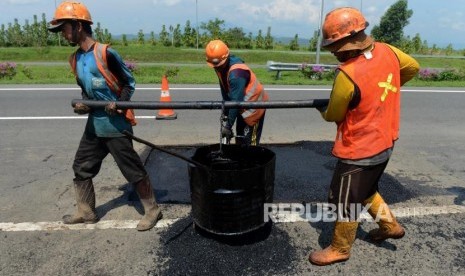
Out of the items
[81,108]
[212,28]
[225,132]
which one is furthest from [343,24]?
[212,28]

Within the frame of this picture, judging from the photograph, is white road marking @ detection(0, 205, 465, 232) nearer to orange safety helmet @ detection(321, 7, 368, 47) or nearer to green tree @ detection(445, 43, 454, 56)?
orange safety helmet @ detection(321, 7, 368, 47)

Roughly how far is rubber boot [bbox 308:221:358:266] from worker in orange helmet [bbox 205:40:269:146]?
1.16 m

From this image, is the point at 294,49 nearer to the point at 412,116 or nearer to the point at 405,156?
the point at 412,116

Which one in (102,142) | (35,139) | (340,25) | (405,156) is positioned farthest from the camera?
(35,139)

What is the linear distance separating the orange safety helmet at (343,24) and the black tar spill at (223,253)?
1.65 meters

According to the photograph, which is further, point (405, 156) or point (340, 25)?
point (405, 156)

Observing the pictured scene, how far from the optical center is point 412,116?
324 inches

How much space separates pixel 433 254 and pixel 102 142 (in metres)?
2.86

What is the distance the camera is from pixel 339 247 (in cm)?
295

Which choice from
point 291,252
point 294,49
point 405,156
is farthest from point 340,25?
point 294,49

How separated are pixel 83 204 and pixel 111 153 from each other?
1.94 ft

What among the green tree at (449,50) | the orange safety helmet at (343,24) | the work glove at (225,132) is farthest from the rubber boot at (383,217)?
the green tree at (449,50)

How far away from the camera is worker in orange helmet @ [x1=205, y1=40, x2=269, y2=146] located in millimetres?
3680

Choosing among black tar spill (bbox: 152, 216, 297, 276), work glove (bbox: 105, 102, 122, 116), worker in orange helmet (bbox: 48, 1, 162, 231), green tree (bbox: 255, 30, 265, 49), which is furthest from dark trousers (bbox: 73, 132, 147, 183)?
green tree (bbox: 255, 30, 265, 49)
